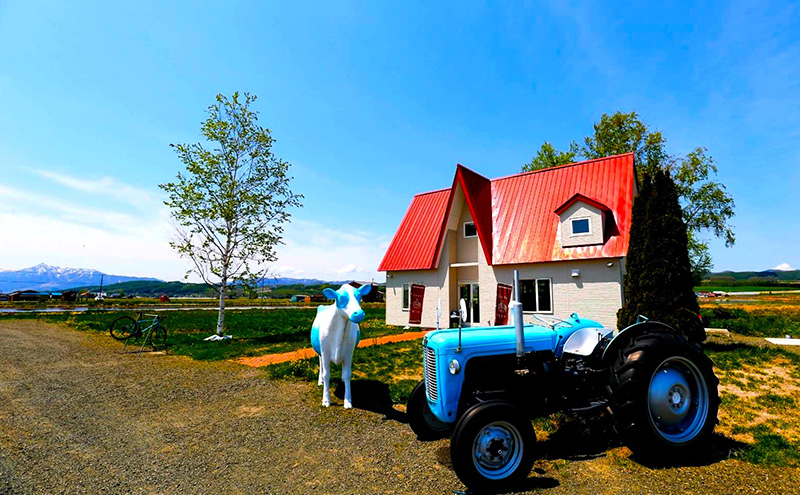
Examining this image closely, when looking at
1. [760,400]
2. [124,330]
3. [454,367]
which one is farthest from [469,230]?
[124,330]

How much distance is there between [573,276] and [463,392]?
1298cm

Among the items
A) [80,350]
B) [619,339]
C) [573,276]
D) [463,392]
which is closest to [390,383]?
[463,392]

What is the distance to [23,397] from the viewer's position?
7.75m

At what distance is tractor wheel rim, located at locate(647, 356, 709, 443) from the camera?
15.3 feet

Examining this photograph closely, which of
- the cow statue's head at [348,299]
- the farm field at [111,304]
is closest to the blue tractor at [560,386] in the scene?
the cow statue's head at [348,299]

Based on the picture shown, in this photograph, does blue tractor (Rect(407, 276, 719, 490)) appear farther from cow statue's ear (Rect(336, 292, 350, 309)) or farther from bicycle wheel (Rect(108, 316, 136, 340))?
bicycle wheel (Rect(108, 316, 136, 340))

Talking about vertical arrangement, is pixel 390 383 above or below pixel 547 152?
below

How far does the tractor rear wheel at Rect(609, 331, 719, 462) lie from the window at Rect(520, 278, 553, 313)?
11.8 meters

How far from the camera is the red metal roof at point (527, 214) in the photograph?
51.7ft

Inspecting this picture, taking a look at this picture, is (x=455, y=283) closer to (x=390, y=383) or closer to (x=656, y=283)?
(x=656, y=283)

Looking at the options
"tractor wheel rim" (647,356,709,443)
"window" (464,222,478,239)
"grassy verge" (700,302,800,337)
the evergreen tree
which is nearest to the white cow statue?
"tractor wheel rim" (647,356,709,443)

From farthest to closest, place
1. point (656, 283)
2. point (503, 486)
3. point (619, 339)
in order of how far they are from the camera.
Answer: point (656, 283), point (619, 339), point (503, 486)

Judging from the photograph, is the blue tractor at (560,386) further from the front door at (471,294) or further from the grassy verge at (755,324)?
the front door at (471,294)

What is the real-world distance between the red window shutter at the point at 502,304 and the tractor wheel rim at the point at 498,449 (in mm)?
13019
